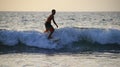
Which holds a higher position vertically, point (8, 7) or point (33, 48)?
point (8, 7)

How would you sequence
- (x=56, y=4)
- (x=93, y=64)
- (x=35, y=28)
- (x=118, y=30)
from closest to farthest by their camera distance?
(x=93, y=64), (x=56, y=4), (x=118, y=30), (x=35, y=28)

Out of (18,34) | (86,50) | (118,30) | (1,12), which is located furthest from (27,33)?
(118,30)

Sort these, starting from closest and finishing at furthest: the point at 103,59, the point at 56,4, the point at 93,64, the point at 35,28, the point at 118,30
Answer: the point at 93,64, the point at 103,59, the point at 56,4, the point at 118,30, the point at 35,28

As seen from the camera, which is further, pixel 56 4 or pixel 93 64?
pixel 56 4

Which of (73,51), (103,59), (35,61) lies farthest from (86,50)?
(35,61)

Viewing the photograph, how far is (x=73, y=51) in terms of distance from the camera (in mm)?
5184

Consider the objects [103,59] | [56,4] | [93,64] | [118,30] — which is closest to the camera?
[93,64]

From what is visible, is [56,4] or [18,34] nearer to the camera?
[56,4]

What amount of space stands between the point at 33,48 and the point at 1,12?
2.72 ft

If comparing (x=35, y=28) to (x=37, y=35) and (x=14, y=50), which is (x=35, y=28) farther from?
(x=14, y=50)

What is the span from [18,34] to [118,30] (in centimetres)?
183

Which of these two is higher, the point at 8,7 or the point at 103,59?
the point at 8,7

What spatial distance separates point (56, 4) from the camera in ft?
16.8

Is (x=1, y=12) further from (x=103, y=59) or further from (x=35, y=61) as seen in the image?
(x=103, y=59)
